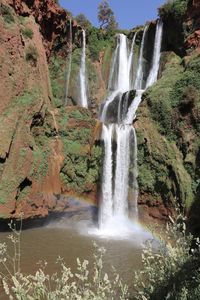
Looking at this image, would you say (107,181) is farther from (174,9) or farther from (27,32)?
(174,9)

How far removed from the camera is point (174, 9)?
2827 cm

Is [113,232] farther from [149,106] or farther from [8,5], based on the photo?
[8,5]

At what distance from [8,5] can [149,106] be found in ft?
29.8

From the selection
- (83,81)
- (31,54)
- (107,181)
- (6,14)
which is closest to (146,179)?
(107,181)

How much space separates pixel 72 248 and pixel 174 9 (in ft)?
66.9

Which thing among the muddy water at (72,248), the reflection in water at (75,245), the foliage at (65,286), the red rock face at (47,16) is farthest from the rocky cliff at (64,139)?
the foliage at (65,286)

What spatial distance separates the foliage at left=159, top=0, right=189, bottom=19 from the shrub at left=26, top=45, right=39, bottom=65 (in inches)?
486

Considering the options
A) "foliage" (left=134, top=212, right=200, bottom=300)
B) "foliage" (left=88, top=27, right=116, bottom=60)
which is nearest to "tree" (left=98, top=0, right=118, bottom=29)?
"foliage" (left=88, top=27, right=116, bottom=60)

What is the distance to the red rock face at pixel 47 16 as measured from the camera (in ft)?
73.4

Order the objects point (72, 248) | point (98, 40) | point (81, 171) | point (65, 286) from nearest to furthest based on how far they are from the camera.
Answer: point (65, 286), point (72, 248), point (81, 171), point (98, 40)

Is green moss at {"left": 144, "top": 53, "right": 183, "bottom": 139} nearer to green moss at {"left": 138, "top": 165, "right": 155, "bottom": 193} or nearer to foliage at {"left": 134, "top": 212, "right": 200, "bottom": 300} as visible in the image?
green moss at {"left": 138, "top": 165, "right": 155, "bottom": 193}

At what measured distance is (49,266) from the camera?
502 inches

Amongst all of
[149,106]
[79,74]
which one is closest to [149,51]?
[79,74]

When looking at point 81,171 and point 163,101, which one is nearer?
point 163,101
